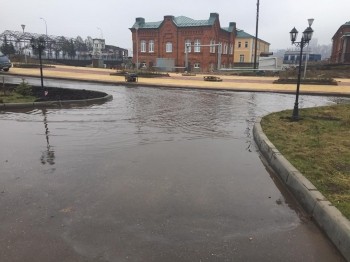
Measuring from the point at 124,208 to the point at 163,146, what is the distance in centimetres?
352

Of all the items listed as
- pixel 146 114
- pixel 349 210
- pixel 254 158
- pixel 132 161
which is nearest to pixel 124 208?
pixel 132 161

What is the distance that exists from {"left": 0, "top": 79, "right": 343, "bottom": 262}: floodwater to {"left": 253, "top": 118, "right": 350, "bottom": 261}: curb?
0.13 meters

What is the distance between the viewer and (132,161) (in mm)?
6730

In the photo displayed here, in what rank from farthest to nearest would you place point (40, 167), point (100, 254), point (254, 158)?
1. point (254, 158)
2. point (40, 167)
3. point (100, 254)

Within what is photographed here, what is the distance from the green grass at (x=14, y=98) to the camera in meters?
14.0

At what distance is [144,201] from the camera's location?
191 inches

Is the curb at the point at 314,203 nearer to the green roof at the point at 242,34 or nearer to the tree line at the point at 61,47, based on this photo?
the tree line at the point at 61,47

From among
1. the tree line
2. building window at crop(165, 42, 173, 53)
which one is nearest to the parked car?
the tree line

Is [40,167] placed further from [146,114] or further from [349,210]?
[146,114]

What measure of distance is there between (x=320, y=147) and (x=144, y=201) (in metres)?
4.56

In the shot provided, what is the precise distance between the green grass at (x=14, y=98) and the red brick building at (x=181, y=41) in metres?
39.2

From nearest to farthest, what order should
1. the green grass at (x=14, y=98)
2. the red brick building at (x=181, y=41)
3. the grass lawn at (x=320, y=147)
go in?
the grass lawn at (x=320, y=147) → the green grass at (x=14, y=98) → the red brick building at (x=181, y=41)

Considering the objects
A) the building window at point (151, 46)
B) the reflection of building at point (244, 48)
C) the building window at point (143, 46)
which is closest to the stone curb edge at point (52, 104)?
the building window at point (151, 46)

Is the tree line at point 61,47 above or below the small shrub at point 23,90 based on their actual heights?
above
